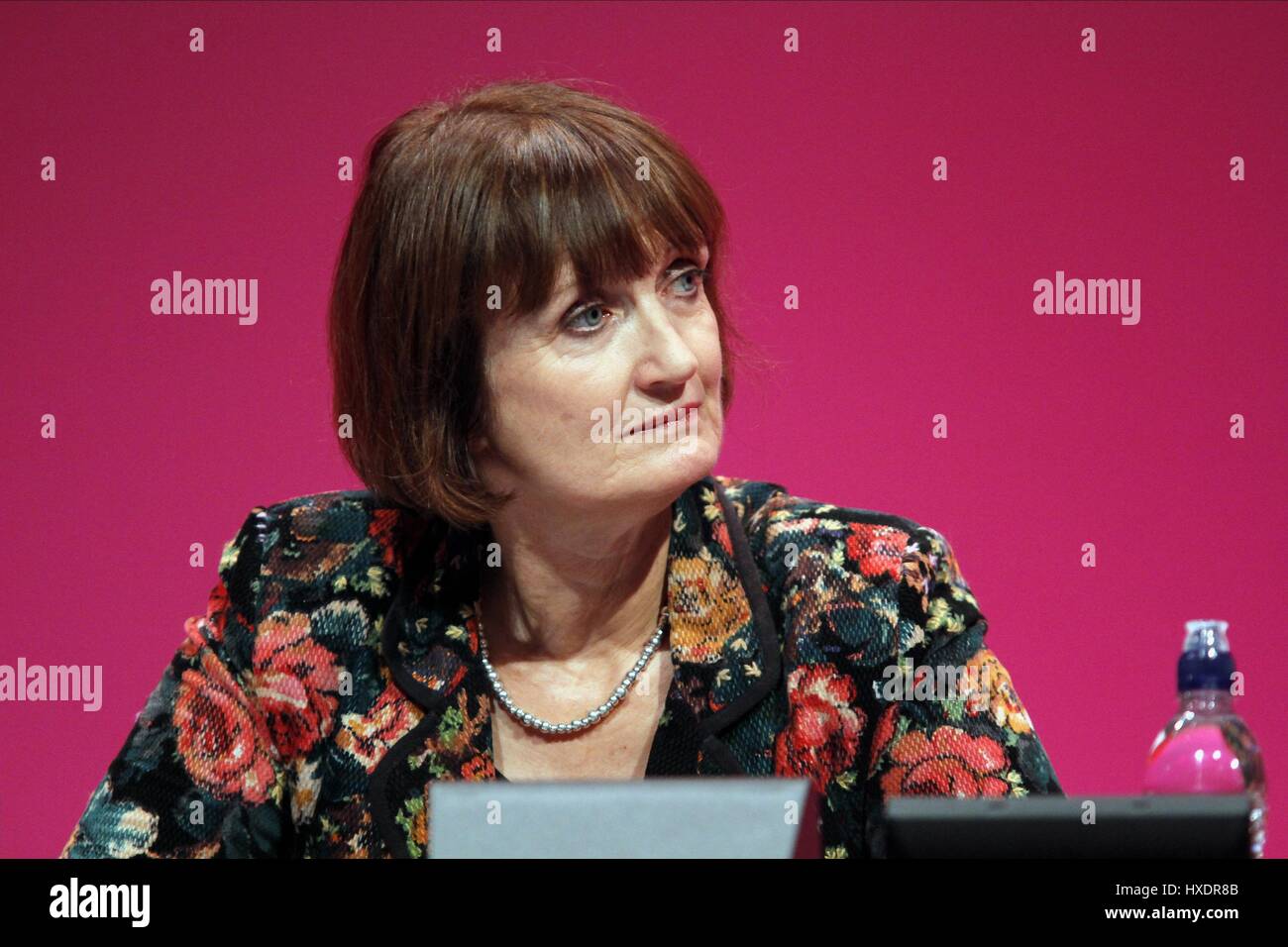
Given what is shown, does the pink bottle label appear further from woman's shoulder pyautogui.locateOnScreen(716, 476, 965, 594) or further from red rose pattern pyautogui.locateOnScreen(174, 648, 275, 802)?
red rose pattern pyautogui.locateOnScreen(174, 648, 275, 802)

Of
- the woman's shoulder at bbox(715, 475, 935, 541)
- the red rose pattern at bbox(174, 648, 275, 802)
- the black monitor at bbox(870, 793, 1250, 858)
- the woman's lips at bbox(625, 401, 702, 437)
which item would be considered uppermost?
the woman's lips at bbox(625, 401, 702, 437)

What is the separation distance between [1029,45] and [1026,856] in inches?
74.1

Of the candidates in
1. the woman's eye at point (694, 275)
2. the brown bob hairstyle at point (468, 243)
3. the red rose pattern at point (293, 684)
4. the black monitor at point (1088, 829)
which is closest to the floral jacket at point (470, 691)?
the red rose pattern at point (293, 684)

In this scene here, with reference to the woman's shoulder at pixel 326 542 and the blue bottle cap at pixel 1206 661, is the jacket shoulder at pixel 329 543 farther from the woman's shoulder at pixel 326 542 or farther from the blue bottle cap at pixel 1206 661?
the blue bottle cap at pixel 1206 661

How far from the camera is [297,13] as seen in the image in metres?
2.54

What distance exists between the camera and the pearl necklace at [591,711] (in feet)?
5.68

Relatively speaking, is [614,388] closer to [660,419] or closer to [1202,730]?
[660,419]

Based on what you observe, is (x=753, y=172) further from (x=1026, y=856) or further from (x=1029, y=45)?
(x=1026, y=856)

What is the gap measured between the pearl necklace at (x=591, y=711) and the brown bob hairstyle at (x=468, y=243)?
19 centimetres

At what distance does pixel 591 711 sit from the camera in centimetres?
174

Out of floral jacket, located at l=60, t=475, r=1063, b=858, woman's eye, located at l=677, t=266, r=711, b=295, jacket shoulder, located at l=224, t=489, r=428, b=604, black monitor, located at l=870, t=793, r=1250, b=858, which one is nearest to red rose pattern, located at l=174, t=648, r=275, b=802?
floral jacket, located at l=60, t=475, r=1063, b=858

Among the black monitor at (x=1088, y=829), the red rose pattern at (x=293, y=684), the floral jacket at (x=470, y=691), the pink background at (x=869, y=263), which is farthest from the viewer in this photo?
the pink background at (x=869, y=263)

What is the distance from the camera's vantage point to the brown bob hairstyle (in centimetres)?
164
